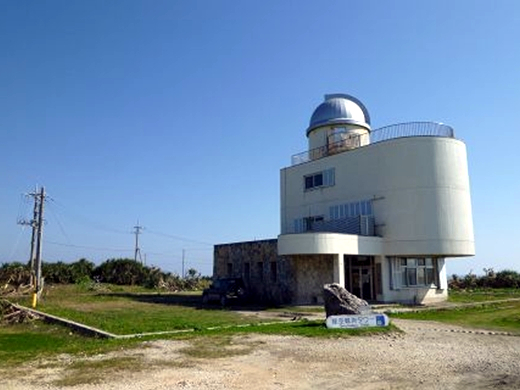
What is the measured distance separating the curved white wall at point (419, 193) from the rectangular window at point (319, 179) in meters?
2.36

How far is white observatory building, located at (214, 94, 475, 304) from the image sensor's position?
96.9ft

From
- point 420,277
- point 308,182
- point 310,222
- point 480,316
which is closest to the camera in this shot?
point 480,316

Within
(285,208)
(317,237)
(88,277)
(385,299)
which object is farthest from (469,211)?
(88,277)

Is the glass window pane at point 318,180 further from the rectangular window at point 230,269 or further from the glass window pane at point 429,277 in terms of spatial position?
the glass window pane at point 429,277

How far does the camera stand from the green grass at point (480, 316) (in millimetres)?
19145

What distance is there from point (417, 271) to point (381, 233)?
13.0 ft

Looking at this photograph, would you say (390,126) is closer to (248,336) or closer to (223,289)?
(223,289)

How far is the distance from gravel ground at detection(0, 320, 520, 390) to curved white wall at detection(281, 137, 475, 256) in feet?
51.9

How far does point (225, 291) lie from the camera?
29.5 meters

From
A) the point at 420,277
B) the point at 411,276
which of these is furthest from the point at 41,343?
the point at 420,277

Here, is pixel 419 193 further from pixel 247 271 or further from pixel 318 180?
pixel 247 271

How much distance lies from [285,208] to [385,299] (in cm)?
1122

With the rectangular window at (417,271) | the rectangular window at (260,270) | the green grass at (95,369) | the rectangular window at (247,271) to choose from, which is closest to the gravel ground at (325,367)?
the green grass at (95,369)

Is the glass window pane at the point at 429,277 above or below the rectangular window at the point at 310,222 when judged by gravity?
below
